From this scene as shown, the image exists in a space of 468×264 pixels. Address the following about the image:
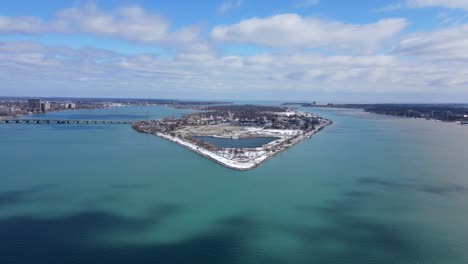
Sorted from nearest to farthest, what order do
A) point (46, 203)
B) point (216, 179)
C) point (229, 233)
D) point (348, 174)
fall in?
point (229, 233) < point (46, 203) < point (216, 179) < point (348, 174)

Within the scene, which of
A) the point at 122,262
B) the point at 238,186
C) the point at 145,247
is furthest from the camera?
the point at 238,186

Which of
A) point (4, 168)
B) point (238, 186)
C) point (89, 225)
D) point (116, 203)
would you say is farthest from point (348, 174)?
point (4, 168)

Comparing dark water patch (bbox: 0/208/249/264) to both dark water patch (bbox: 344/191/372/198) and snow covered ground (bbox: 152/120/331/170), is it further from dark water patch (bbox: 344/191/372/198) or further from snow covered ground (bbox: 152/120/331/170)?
snow covered ground (bbox: 152/120/331/170)

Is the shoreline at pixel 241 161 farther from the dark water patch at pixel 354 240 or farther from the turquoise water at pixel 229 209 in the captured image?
the dark water patch at pixel 354 240

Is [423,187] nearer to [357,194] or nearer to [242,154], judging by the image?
[357,194]

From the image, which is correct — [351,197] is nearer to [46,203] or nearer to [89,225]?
[89,225]

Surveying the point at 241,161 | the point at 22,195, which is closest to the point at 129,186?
the point at 22,195

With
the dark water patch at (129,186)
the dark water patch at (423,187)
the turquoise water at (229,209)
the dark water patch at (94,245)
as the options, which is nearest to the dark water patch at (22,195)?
the turquoise water at (229,209)
